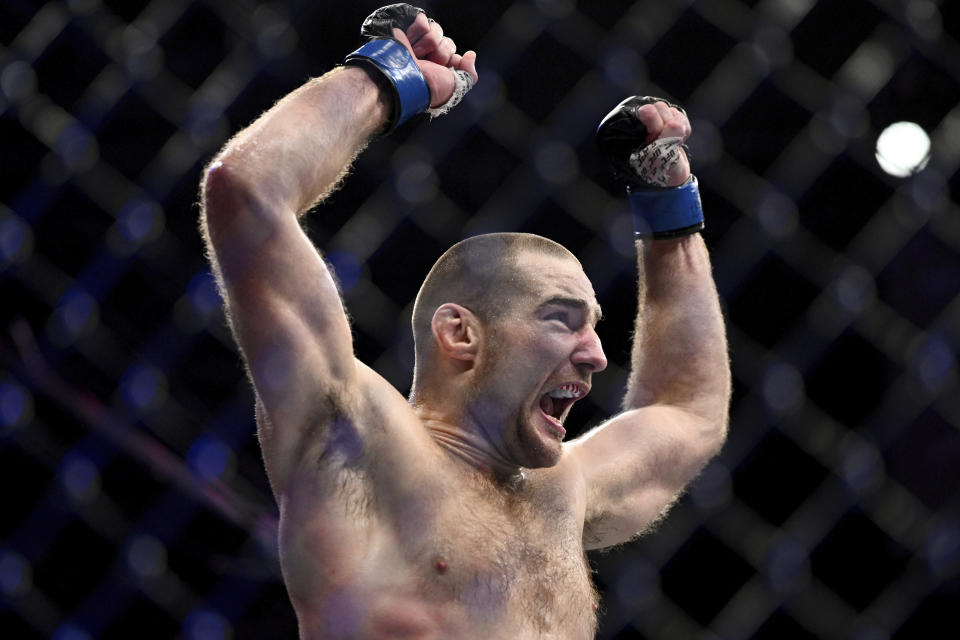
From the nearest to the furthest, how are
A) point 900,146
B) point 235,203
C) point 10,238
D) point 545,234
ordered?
1. point 235,203
2. point 10,238
3. point 900,146
4. point 545,234

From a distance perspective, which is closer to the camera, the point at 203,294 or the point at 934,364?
the point at 934,364

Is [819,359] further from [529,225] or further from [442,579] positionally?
[442,579]

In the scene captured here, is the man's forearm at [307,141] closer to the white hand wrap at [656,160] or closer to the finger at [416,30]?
the finger at [416,30]

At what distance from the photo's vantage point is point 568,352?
6.03 feet

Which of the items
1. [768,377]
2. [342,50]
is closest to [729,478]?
[768,377]

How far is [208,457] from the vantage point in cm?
310

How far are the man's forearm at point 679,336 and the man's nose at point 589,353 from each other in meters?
0.35

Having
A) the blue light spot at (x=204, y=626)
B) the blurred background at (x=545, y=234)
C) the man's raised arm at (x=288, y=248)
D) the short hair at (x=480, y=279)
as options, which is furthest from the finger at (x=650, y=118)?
the blue light spot at (x=204, y=626)

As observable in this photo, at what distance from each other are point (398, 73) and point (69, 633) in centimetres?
195

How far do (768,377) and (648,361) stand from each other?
0.99m

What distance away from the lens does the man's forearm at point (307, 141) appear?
59.9 inches

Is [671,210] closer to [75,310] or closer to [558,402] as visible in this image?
[558,402]

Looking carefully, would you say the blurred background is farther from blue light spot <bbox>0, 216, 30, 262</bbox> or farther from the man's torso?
the man's torso

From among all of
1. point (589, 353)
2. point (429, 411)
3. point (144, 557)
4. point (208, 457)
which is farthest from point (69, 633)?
point (589, 353)
